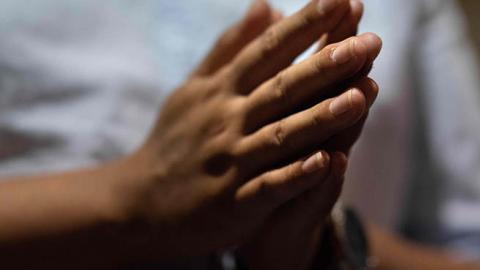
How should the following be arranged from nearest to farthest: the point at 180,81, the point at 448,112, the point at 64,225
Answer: the point at 64,225 → the point at 180,81 → the point at 448,112

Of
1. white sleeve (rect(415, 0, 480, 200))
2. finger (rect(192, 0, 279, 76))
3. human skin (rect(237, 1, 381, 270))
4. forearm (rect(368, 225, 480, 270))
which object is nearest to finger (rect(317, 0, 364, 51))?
human skin (rect(237, 1, 381, 270))

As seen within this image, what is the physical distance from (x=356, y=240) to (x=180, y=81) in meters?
0.21

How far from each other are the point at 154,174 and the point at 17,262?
0.10 metres

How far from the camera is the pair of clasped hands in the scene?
0.31 metres

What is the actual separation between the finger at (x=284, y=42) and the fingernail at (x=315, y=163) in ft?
0.24

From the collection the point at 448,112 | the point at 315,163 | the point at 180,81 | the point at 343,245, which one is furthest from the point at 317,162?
the point at 448,112

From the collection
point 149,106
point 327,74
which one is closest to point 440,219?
point 149,106

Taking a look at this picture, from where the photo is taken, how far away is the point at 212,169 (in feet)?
1.24

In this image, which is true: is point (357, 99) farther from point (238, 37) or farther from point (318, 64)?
point (238, 37)

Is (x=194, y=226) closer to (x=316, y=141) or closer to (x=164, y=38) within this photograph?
(x=316, y=141)

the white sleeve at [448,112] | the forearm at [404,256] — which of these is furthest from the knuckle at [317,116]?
the white sleeve at [448,112]

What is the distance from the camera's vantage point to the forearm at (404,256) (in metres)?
0.56

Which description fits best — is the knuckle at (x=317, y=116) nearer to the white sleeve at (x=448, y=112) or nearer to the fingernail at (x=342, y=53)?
the fingernail at (x=342, y=53)

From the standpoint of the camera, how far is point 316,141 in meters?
0.32
